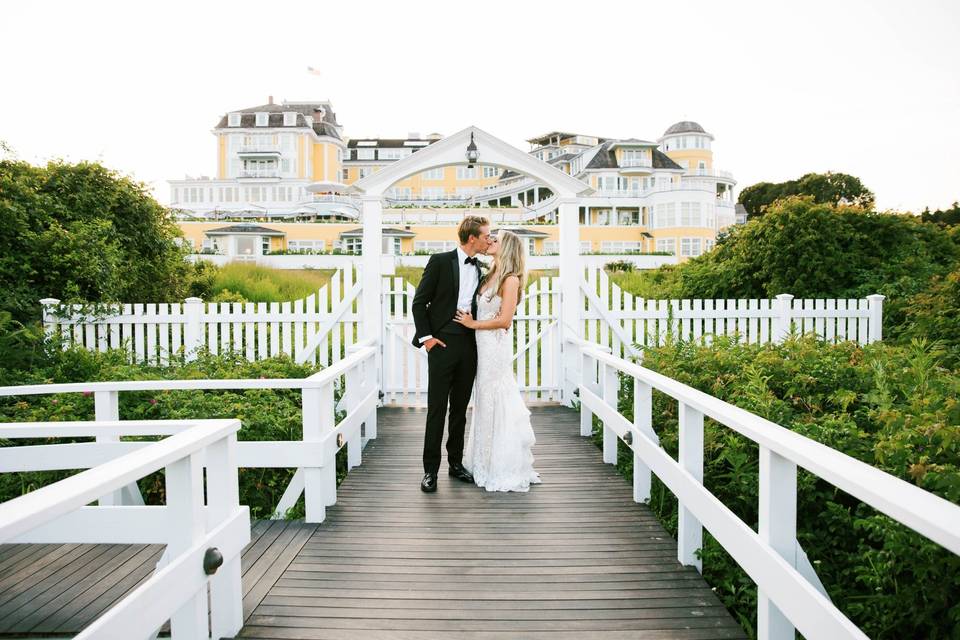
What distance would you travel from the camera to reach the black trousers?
5672mm

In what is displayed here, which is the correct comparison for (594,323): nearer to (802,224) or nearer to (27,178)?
(802,224)

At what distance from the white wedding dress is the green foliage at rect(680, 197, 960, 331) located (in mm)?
9730

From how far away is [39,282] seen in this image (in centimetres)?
1023

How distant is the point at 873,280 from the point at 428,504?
1132cm

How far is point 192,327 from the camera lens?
10.1 meters

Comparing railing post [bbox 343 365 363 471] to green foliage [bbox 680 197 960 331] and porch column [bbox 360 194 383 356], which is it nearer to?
porch column [bbox 360 194 383 356]

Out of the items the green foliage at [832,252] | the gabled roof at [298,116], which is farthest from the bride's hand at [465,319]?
the gabled roof at [298,116]

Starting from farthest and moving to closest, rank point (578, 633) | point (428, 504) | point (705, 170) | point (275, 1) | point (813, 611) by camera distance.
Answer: point (705, 170), point (275, 1), point (428, 504), point (578, 633), point (813, 611)

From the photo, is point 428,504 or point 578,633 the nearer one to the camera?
point 578,633

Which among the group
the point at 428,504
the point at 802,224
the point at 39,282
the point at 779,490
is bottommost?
the point at 428,504

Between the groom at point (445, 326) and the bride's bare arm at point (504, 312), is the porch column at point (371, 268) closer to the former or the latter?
the groom at point (445, 326)

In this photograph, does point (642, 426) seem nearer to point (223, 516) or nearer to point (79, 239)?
point (223, 516)

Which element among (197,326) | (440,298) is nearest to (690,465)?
(440,298)

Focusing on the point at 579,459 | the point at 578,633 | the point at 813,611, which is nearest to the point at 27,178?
the point at 579,459
